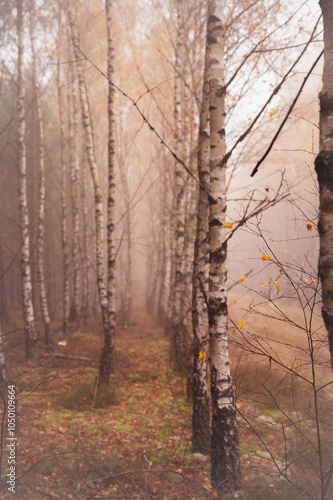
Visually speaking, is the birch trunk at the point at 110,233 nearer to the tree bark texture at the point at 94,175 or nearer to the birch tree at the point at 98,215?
the birch tree at the point at 98,215

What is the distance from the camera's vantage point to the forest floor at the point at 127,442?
358cm

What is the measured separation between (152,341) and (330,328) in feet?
30.8

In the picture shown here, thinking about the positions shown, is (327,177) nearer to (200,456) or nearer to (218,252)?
A: (218,252)

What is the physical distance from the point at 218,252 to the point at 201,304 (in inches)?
66.0

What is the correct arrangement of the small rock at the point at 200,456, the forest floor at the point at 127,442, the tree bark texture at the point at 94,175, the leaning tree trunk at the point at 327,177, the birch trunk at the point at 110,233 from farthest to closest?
the tree bark texture at the point at 94,175 < the birch trunk at the point at 110,233 < the small rock at the point at 200,456 < the forest floor at the point at 127,442 < the leaning tree trunk at the point at 327,177

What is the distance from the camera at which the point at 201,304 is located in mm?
4859

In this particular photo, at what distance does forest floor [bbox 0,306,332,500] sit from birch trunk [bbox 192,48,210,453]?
237 mm

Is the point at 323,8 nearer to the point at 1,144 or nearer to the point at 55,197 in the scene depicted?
the point at 1,144

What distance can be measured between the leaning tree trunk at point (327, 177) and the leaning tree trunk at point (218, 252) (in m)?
1.71

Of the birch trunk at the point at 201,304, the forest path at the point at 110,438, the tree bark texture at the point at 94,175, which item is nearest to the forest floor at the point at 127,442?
the forest path at the point at 110,438

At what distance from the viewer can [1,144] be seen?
12484mm

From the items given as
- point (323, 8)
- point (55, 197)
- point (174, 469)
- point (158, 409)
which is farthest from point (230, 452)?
point (55, 197)

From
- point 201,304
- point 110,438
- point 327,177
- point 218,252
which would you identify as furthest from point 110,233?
point 327,177

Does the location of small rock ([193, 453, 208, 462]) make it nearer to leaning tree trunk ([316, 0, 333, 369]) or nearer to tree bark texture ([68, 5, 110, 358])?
tree bark texture ([68, 5, 110, 358])
